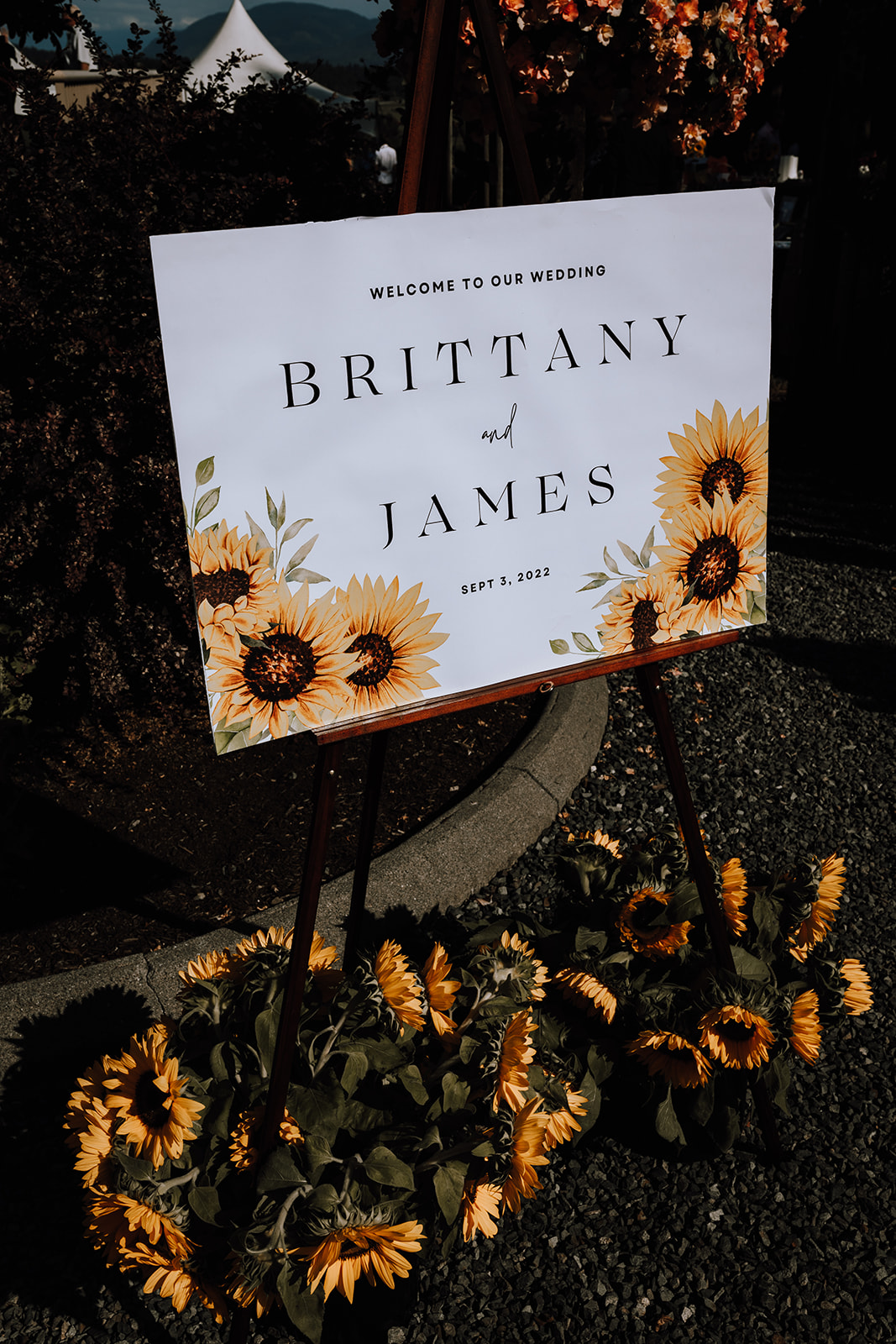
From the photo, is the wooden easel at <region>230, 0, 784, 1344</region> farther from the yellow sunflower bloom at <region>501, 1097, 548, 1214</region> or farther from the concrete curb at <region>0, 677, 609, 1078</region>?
the concrete curb at <region>0, 677, 609, 1078</region>

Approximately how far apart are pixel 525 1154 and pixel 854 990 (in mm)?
856

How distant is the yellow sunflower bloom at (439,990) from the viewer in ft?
5.87

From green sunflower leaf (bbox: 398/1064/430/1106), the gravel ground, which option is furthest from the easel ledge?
the gravel ground

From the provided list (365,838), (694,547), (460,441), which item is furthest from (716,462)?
(365,838)

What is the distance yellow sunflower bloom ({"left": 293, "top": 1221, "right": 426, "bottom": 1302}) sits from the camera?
4.59ft

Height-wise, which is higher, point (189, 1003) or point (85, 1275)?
point (189, 1003)

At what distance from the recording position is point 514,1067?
A: 1658mm

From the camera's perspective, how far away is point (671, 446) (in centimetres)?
160

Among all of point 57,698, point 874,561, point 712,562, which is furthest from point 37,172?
point 874,561

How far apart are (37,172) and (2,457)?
3.36 feet

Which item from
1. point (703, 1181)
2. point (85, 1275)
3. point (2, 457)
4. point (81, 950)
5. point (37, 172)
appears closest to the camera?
point (85, 1275)

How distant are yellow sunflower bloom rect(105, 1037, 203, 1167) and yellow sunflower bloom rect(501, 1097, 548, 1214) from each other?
0.52 meters

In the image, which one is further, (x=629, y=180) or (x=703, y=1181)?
(x=629, y=180)

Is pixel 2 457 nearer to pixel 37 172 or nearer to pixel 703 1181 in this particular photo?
pixel 37 172
